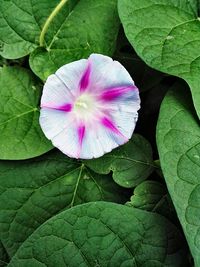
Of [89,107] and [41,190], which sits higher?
[89,107]

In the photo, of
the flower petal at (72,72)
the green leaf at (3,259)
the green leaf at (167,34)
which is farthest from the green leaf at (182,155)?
the green leaf at (3,259)

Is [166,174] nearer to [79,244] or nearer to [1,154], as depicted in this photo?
[79,244]

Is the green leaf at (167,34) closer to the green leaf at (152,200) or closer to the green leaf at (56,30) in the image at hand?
the green leaf at (56,30)

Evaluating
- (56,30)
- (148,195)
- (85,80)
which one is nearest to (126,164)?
(148,195)

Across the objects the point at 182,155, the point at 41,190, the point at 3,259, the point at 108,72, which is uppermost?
the point at 108,72

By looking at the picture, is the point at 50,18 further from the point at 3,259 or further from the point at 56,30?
the point at 3,259

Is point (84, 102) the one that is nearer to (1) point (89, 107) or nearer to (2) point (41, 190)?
(1) point (89, 107)

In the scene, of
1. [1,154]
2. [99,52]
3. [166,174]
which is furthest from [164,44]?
[1,154]

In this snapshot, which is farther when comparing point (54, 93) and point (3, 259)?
point (3, 259)
